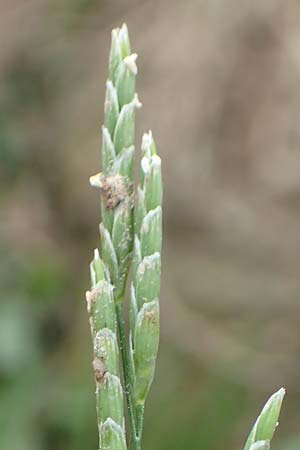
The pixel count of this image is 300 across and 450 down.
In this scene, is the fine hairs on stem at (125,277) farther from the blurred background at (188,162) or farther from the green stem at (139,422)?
the blurred background at (188,162)

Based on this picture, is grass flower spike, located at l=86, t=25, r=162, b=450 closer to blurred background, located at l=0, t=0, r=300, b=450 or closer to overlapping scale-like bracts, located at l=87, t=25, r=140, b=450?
overlapping scale-like bracts, located at l=87, t=25, r=140, b=450

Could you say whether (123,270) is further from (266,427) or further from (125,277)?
(266,427)

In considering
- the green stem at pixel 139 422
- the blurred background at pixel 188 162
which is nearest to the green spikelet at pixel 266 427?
the green stem at pixel 139 422

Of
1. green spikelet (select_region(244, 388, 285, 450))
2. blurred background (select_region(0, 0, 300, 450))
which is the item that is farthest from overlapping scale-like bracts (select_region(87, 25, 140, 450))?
blurred background (select_region(0, 0, 300, 450))

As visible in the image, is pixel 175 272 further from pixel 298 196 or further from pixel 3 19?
pixel 3 19

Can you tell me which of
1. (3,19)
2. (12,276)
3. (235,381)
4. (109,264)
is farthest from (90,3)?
(109,264)

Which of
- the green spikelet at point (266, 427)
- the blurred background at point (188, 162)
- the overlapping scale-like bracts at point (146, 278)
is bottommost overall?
the green spikelet at point (266, 427)

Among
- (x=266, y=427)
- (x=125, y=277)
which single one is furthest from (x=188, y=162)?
(x=266, y=427)
